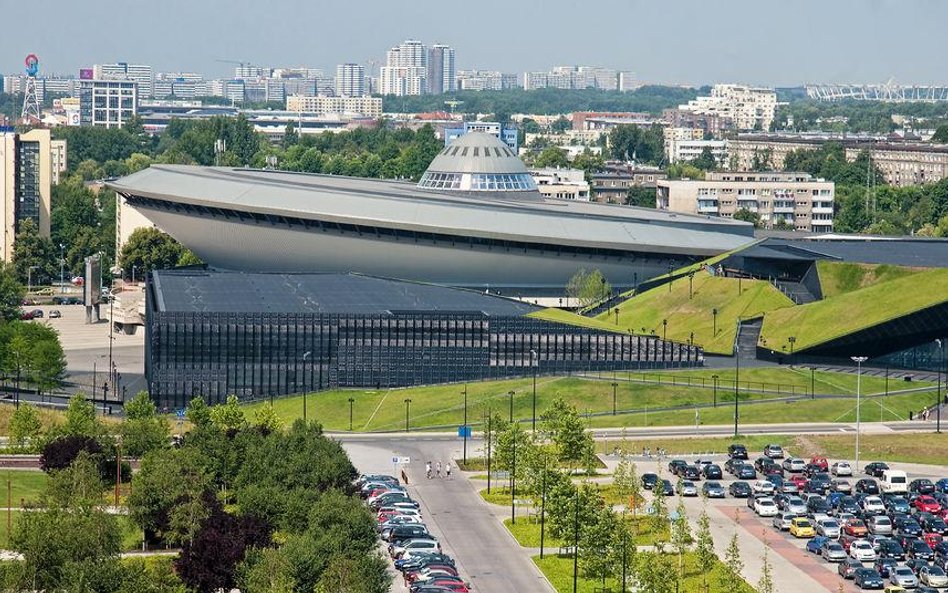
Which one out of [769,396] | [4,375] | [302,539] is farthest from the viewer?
[4,375]

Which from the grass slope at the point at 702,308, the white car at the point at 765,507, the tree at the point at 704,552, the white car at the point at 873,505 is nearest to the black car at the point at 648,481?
the white car at the point at 765,507

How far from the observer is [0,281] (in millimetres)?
160250

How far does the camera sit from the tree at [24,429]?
10419 cm

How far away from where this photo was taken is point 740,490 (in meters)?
95.2

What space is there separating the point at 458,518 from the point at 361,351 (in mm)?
42575

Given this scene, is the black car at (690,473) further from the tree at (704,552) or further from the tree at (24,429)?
the tree at (24,429)

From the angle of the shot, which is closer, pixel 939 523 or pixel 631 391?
pixel 939 523

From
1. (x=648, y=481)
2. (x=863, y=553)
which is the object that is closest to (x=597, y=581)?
(x=863, y=553)

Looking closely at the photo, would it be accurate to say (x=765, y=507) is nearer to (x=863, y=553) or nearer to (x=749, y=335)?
(x=863, y=553)

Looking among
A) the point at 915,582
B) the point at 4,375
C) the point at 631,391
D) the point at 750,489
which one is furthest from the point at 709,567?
the point at 4,375

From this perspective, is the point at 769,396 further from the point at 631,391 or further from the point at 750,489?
the point at 750,489

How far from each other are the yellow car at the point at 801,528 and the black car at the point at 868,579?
30.0 ft

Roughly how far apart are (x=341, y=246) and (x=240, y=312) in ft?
131

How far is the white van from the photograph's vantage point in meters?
95.7
